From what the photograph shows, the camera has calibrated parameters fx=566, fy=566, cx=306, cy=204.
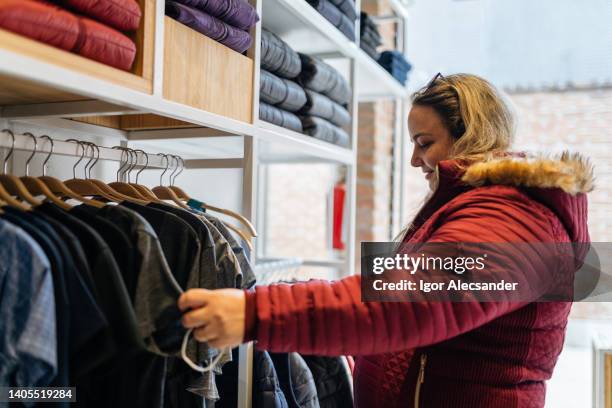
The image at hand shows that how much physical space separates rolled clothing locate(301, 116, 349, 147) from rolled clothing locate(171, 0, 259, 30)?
0.56 metres

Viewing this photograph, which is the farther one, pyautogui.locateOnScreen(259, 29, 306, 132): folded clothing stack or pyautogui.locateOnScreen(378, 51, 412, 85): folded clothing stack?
pyautogui.locateOnScreen(378, 51, 412, 85): folded clothing stack

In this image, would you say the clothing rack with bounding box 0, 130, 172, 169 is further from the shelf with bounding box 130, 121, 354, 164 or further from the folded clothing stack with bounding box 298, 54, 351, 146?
the folded clothing stack with bounding box 298, 54, 351, 146

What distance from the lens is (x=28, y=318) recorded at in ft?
2.77

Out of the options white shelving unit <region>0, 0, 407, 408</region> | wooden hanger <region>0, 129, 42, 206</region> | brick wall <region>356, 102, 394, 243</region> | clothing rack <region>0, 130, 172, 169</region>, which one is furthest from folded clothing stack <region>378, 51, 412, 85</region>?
wooden hanger <region>0, 129, 42, 206</region>

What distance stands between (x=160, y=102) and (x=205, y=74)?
0.65 ft

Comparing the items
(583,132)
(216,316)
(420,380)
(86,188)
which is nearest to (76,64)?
(86,188)

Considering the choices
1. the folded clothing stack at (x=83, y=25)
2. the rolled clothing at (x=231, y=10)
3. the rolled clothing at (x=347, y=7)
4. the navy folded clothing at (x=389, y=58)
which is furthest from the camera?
the navy folded clothing at (x=389, y=58)

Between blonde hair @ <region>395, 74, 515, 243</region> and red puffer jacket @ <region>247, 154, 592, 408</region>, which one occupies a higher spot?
blonde hair @ <region>395, 74, 515, 243</region>

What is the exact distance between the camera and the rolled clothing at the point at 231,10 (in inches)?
52.9

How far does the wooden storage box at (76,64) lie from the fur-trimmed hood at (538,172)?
0.67 meters

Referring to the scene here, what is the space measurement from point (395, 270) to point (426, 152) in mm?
499

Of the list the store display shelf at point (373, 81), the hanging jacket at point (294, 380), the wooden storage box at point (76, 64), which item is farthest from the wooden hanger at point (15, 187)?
the store display shelf at point (373, 81)

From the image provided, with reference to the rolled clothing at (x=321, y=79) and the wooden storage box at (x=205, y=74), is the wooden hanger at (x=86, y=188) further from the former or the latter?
the rolled clothing at (x=321, y=79)

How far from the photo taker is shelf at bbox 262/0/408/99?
181cm
